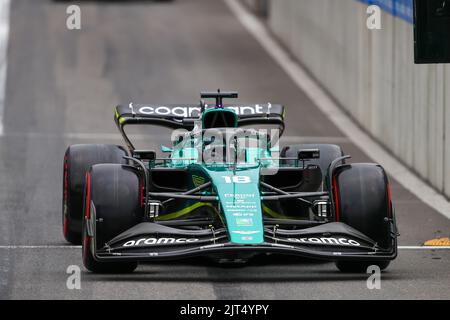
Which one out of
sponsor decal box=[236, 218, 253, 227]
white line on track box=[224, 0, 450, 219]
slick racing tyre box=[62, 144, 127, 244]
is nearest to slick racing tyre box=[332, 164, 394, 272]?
sponsor decal box=[236, 218, 253, 227]

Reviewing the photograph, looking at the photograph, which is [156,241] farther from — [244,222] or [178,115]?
[178,115]

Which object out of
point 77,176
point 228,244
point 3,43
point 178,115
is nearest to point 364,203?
point 228,244

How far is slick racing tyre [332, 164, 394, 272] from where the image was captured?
12.2 meters

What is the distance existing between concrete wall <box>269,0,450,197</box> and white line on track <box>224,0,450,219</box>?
0.14 m

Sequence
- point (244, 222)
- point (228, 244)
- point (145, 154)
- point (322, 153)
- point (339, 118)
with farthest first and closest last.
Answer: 1. point (339, 118)
2. point (322, 153)
3. point (145, 154)
4. point (244, 222)
5. point (228, 244)

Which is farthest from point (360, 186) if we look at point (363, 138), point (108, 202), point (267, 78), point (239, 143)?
point (267, 78)

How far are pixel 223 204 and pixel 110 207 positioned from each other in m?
0.99

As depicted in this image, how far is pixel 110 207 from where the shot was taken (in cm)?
1209

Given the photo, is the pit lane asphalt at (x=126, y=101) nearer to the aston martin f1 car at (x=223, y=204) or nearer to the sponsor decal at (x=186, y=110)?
the aston martin f1 car at (x=223, y=204)

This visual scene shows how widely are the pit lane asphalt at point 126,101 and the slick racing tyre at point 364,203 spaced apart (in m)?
0.31

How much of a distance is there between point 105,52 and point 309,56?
16.3 feet

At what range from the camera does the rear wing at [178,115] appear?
14.5m

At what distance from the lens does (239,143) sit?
1317cm
